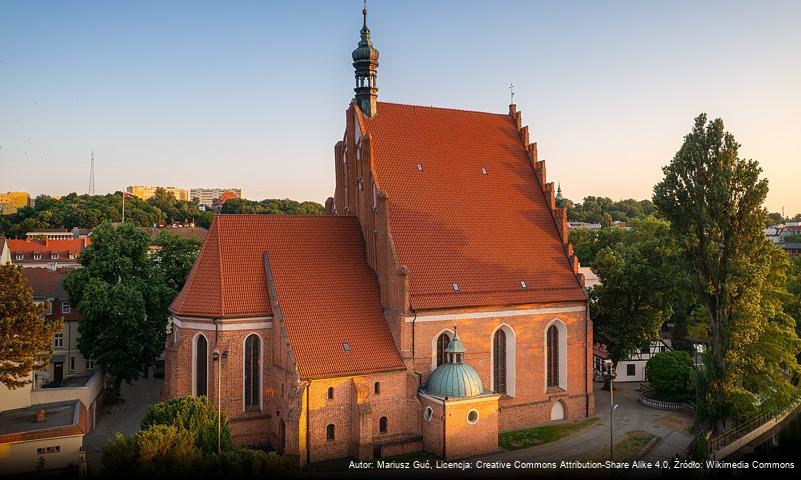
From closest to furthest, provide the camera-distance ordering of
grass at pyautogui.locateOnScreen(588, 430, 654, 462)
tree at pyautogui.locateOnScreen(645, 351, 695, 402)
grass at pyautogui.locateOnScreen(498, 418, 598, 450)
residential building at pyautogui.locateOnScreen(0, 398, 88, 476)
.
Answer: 1. residential building at pyautogui.locateOnScreen(0, 398, 88, 476)
2. grass at pyautogui.locateOnScreen(588, 430, 654, 462)
3. grass at pyautogui.locateOnScreen(498, 418, 598, 450)
4. tree at pyautogui.locateOnScreen(645, 351, 695, 402)

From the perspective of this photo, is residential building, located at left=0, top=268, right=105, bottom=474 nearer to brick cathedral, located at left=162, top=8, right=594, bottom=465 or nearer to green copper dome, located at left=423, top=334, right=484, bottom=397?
brick cathedral, located at left=162, top=8, right=594, bottom=465

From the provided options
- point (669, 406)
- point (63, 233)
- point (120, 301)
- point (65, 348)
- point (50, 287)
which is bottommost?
point (669, 406)

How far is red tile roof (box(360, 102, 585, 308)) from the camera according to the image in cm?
3272

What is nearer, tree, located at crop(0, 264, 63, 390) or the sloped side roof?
tree, located at crop(0, 264, 63, 390)

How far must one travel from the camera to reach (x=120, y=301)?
118ft

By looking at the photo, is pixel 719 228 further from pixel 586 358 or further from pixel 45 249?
pixel 45 249

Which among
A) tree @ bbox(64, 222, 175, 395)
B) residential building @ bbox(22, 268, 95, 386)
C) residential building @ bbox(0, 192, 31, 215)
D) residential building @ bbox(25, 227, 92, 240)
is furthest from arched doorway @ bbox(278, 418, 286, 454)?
residential building @ bbox(0, 192, 31, 215)

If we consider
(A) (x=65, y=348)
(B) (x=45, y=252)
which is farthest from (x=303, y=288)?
(B) (x=45, y=252)

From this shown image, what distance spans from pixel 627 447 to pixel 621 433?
6.91 ft

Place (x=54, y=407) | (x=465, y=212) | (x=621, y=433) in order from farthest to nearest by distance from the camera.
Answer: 1. (x=465, y=212)
2. (x=621, y=433)
3. (x=54, y=407)

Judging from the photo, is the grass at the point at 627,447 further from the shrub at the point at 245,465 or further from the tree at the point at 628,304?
the shrub at the point at 245,465

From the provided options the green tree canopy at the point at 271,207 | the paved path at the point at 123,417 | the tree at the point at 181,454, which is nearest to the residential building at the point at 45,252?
the paved path at the point at 123,417

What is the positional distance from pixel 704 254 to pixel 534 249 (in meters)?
8.74

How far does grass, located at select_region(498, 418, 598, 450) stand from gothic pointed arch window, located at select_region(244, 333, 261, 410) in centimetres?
1205
